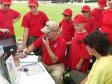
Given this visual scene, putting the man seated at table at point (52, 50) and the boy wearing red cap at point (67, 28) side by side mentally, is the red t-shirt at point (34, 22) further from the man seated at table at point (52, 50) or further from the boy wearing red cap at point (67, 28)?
the man seated at table at point (52, 50)

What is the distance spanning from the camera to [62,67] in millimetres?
5836

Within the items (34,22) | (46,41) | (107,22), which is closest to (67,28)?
(34,22)

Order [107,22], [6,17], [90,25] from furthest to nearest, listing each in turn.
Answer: [90,25] < [6,17] < [107,22]

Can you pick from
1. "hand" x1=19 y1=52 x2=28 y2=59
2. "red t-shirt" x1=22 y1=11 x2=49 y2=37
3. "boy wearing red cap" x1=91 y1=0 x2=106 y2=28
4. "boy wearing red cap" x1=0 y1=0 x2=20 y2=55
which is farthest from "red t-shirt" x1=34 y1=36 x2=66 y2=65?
"boy wearing red cap" x1=91 y1=0 x2=106 y2=28

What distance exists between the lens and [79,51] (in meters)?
5.86

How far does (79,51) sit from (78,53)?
0.04 m

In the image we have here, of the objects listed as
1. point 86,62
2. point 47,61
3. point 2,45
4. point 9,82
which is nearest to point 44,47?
point 47,61

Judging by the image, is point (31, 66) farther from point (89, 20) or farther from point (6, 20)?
point (89, 20)

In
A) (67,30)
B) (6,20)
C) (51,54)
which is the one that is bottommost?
(67,30)

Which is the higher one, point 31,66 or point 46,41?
point 46,41

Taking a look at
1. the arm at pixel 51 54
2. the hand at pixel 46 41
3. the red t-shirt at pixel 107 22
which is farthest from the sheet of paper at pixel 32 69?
the red t-shirt at pixel 107 22

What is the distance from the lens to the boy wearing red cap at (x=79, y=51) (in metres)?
5.80

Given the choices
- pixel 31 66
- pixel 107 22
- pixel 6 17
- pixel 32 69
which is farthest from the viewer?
pixel 6 17

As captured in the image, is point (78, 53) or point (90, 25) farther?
point (90, 25)
